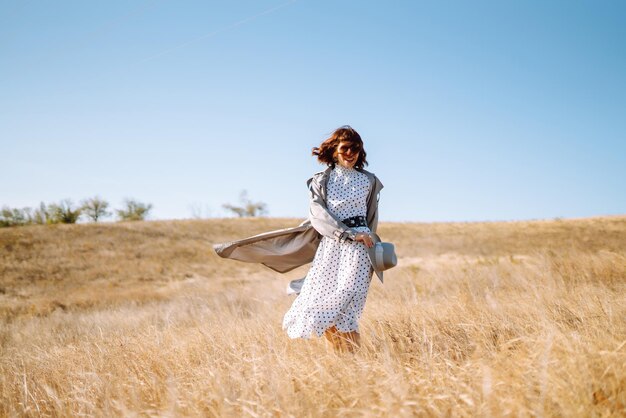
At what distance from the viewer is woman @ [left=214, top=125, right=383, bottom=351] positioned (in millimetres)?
2910

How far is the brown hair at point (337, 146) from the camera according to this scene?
314 centimetres

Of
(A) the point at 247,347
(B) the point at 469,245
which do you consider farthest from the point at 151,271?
(B) the point at 469,245

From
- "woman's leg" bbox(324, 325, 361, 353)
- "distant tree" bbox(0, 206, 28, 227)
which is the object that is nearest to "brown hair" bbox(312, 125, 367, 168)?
"woman's leg" bbox(324, 325, 361, 353)

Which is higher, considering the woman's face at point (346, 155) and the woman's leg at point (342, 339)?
the woman's face at point (346, 155)

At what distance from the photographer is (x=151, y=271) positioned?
19797mm

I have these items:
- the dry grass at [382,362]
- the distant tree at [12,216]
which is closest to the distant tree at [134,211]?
the distant tree at [12,216]

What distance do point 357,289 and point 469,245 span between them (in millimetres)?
26768

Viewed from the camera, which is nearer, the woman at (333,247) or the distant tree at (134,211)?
the woman at (333,247)

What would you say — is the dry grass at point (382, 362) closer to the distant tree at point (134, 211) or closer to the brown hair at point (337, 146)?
the brown hair at point (337, 146)

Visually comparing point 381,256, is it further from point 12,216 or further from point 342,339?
point 12,216

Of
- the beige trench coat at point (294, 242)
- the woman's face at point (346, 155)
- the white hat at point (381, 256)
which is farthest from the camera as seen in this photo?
the beige trench coat at point (294, 242)

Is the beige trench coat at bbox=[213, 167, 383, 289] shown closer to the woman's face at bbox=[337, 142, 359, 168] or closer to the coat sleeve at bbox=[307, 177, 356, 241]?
the coat sleeve at bbox=[307, 177, 356, 241]

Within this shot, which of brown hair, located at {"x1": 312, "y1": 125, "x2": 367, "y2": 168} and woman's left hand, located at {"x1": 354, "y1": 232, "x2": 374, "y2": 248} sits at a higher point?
brown hair, located at {"x1": 312, "y1": 125, "x2": 367, "y2": 168}

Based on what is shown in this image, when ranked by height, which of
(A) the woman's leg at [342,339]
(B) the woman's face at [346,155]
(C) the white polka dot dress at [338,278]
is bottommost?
(A) the woman's leg at [342,339]
